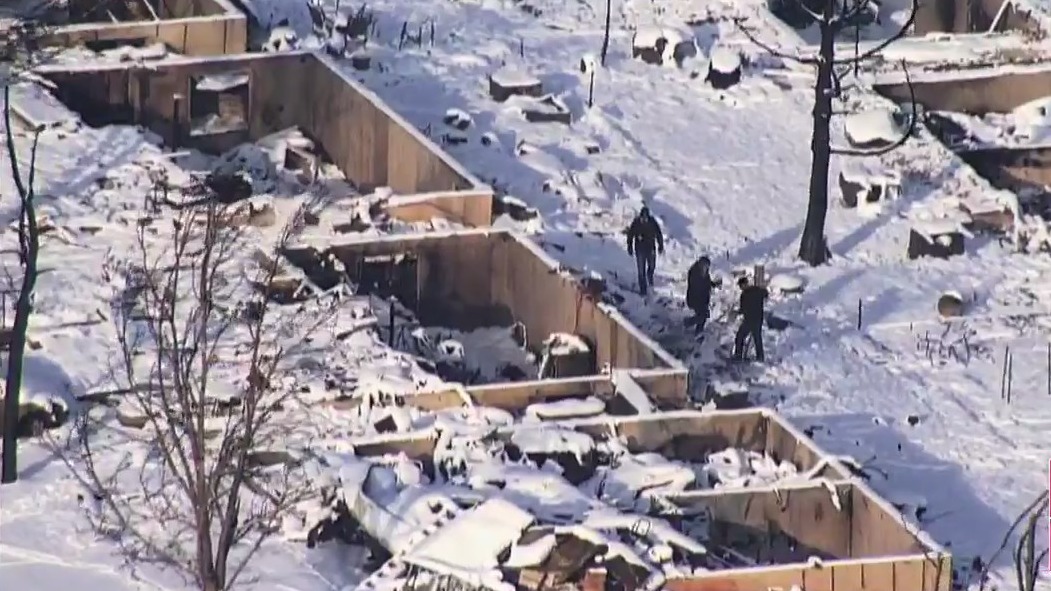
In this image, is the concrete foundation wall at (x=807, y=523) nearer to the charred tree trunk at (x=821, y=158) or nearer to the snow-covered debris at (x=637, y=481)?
the snow-covered debris at (x=637, y=481)

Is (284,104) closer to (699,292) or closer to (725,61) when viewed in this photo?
(725,61)

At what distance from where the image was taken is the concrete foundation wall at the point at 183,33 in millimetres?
40719

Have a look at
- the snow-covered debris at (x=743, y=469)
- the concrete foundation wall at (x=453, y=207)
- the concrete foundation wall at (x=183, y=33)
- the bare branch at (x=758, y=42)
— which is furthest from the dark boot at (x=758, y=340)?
the concrete foundation wall at (x=183, y=33)

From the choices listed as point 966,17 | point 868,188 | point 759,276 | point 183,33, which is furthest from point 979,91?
point 183,33

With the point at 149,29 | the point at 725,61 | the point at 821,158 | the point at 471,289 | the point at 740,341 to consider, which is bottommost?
the point at 471,289

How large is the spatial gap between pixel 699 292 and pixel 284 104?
8.43 meters

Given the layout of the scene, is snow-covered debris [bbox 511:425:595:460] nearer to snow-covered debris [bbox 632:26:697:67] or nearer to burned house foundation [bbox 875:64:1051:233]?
burned house foundation [bbox 875:64:1051:233]

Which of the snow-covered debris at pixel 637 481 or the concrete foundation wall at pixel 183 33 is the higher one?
the concrete foundation wall at pixel 183 33

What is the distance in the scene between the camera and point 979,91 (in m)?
40.6

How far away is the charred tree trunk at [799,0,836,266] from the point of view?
115 ft

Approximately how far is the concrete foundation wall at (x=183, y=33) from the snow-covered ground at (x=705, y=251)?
1332 mm

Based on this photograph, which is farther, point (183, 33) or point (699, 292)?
point (183, 33)

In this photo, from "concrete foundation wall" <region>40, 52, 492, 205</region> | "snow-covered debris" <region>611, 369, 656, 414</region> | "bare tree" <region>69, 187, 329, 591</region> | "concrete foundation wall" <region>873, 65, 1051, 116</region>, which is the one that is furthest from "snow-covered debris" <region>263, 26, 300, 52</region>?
"snow-covered debris" <region>611, 369, 656, 414</region>

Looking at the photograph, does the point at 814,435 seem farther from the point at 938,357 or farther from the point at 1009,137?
the point at 1009,137
